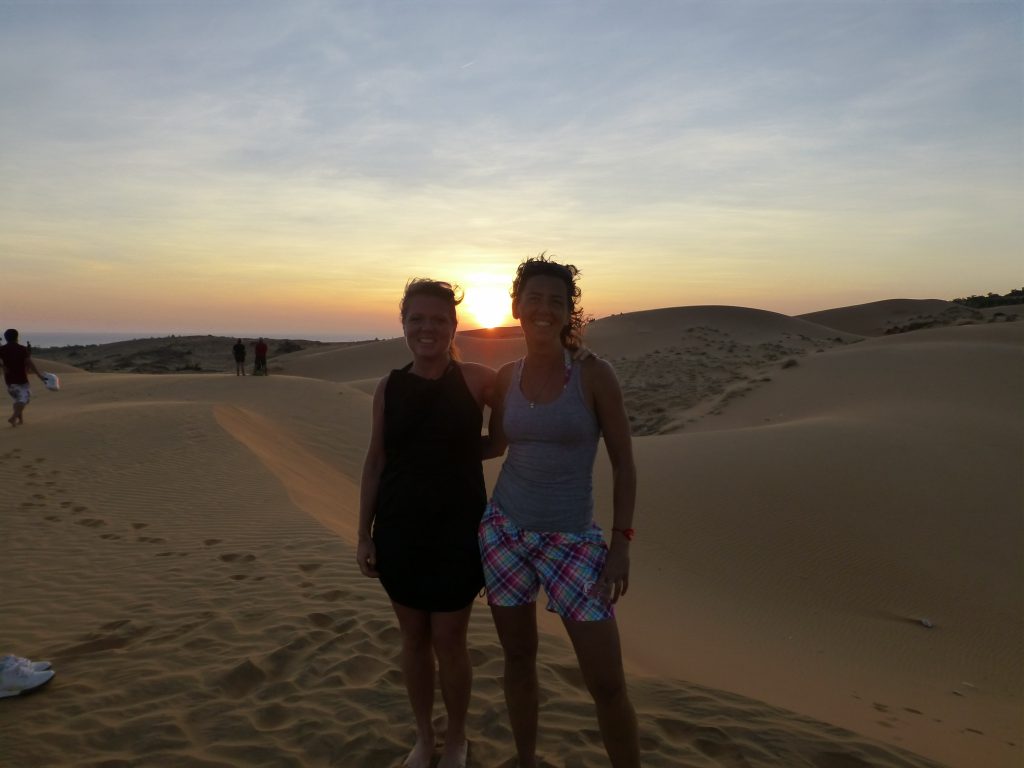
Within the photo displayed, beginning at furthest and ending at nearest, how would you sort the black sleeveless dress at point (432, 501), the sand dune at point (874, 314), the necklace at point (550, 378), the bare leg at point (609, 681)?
the sand dune at point (874, 314), the black sleeveless dress at point (432, 501), the necklace at point (550, 378), the bare leg at point (609, 681)

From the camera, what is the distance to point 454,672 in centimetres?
304

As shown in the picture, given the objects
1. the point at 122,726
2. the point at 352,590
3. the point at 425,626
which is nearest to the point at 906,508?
the point at 352,590

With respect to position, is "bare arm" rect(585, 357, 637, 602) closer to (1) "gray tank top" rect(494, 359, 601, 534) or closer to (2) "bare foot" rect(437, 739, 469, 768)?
(1) "gray tank top" rect(494, 359, 601, 534)

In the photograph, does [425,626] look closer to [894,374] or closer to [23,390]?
[23,390]

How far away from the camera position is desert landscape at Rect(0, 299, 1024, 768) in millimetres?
3746

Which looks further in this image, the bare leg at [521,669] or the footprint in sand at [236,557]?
the footprint in sand at [236,557]

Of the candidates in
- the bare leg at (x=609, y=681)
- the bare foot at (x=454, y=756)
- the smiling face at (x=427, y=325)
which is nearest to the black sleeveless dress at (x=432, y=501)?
the smiling face at (x=427, y=325)

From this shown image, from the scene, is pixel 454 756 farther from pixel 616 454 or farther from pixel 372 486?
pixel 616 454

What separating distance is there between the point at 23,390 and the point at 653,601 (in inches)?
479

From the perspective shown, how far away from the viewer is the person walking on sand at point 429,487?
2.88 metres

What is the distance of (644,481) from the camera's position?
31.2 ft

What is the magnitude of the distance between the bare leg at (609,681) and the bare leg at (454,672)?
0.55m

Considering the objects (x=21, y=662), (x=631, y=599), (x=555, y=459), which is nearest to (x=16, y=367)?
(x=21, y=662)

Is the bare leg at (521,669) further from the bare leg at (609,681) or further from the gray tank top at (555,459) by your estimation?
the gray tank top at (555,459)
